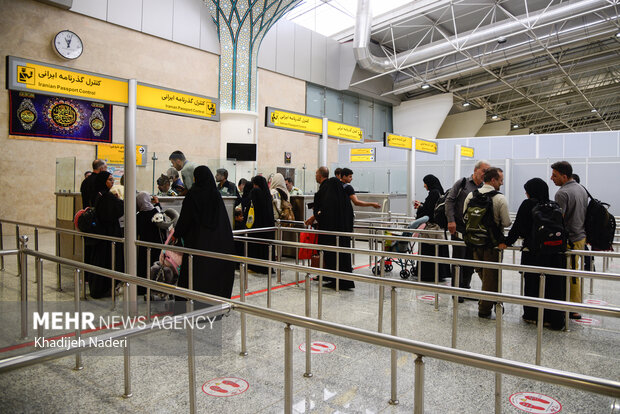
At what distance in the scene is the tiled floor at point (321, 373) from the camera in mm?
2602

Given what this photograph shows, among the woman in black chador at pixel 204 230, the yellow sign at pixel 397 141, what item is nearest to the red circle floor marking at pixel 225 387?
the woman in black chador at pixel 204 230

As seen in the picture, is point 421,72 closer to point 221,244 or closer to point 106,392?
point 221,244

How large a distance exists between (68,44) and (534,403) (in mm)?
14002

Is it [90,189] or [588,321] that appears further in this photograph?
[90,189]

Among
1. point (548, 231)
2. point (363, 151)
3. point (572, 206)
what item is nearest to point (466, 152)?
point (363, 151)

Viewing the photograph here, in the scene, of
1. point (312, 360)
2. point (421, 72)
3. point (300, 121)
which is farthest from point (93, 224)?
point (421, 72)

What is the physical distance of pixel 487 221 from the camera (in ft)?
14.7

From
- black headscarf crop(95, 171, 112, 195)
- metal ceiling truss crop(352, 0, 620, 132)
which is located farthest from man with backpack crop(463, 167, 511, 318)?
metal ceiling truss crop(352, 0, 620, 132)

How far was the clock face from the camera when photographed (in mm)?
12180

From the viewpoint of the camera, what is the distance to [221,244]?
421cm

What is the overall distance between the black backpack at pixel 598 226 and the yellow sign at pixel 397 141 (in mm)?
5309

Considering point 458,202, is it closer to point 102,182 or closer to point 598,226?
point 598,226

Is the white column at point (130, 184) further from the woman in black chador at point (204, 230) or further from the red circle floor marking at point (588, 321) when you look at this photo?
the red circle floor marking at point (588, 321)

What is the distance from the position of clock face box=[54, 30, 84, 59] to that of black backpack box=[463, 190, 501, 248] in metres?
12.3
